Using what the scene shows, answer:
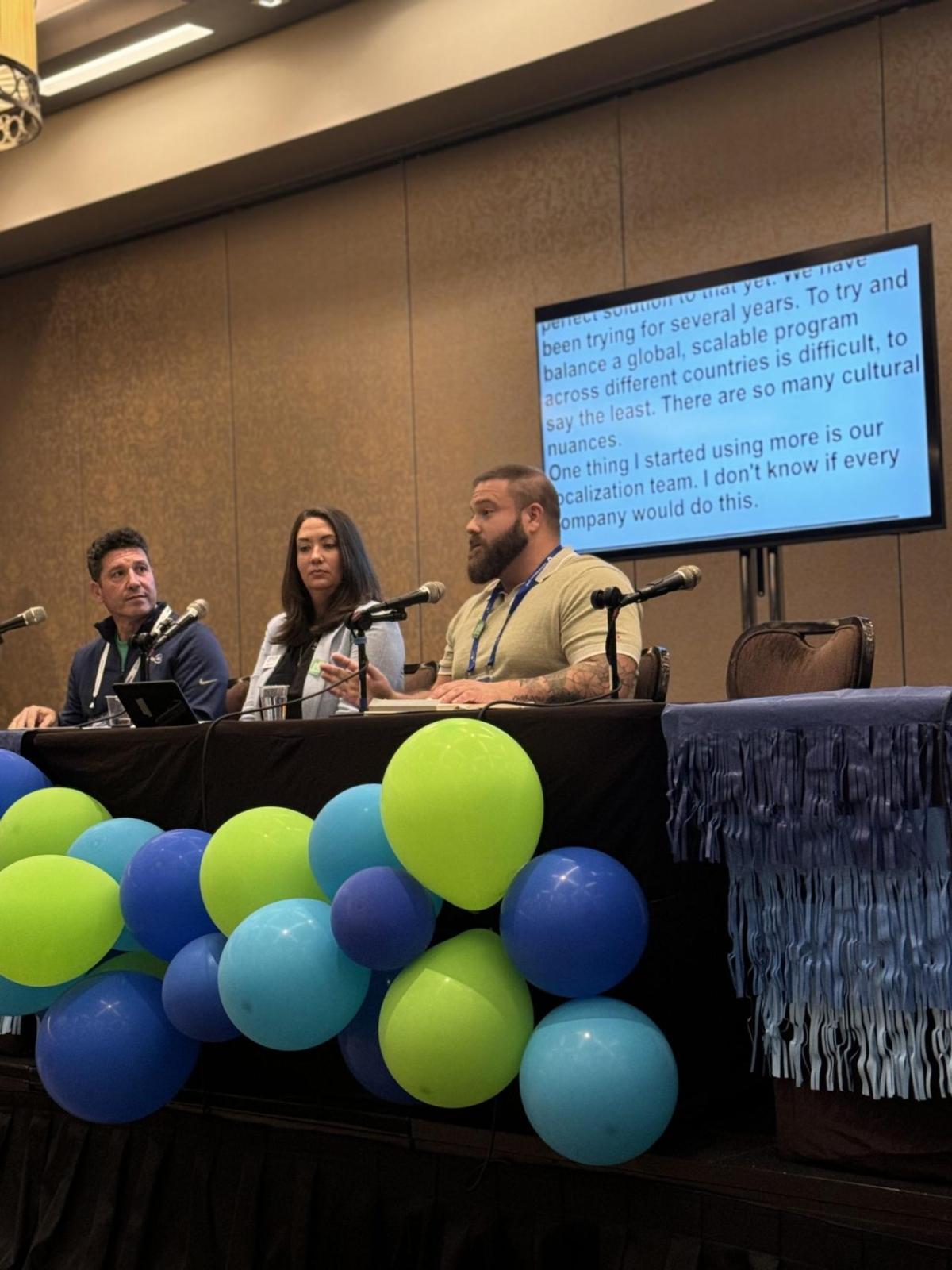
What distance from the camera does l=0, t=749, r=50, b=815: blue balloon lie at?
2865 millimetres

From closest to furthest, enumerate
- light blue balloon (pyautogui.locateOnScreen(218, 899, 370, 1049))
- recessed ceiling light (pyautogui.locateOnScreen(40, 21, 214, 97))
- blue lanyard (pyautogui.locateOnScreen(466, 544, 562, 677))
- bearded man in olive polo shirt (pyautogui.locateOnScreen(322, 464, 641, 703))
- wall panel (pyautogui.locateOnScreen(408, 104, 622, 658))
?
light blue balloon (pyautogui.locateOnScreen(218, 899, 370, 1049)), bearded man in olive polo shirt (pyautogui.locateOnScreen(322, 464, 641, 703)), blue lanyard (pyautogui.locateOnScreen(466, 544, 562, 677)), wall panel (pyautogui.locateOnScreen(408, 104, 622, 658)), recessed ceiling light (pyautogui.locateOnScreen(40, 21, 214, 97))

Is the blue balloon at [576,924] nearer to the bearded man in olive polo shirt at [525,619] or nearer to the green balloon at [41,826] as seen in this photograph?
the bearded man in olive polo shirt at [525,619]

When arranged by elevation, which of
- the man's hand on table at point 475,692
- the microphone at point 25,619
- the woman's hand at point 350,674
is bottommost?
the man's hand on table at point 475,692

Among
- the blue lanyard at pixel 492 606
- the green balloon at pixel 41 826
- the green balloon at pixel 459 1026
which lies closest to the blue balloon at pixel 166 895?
the green balloon at pixel 41 826

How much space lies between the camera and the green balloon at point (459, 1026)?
1.97 m

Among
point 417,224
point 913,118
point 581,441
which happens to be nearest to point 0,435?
point 417,224

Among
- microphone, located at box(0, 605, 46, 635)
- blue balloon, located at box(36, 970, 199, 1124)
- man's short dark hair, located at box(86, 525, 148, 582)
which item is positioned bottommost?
blue balloon, located at box(36, 970, 199, 1124)

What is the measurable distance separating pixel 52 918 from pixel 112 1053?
0.79 feet

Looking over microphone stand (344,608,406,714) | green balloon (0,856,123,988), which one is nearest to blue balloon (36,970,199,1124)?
green balloon (0,856,123,988)

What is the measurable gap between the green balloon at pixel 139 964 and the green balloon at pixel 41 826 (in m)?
0.26

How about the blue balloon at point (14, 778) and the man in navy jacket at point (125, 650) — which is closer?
the blue balloon at point (14, 778)

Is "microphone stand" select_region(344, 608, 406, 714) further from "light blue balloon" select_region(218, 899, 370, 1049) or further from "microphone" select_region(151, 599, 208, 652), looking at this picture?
"light blue balloon" select_region(218, 899, 370, 1049)

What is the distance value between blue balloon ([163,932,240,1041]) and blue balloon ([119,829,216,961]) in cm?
8

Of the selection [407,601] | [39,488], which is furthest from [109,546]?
[39,488]
